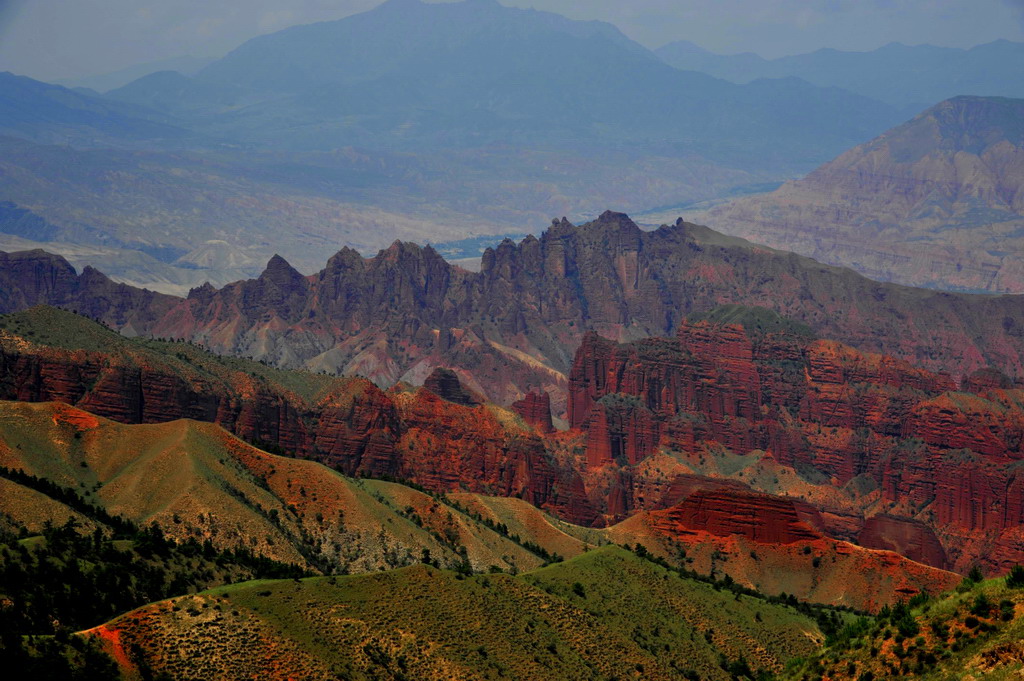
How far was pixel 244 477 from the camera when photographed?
159 m

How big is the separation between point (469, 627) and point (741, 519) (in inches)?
2576

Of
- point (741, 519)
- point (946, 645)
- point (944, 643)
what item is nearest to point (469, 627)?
point (944, 643)

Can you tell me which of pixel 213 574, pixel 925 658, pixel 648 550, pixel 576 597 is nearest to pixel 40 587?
pixel 213 574

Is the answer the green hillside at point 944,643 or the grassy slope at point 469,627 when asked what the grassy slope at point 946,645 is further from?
the grassy slope at point 469,627

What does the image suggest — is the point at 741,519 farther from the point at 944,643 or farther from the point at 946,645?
the point at 946,645

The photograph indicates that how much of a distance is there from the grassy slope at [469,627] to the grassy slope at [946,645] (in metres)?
34.1

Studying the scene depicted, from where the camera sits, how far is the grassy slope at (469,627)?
104938 millimetres

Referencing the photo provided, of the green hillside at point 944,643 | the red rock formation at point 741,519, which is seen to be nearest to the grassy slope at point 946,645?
the green hillside at point 944,643

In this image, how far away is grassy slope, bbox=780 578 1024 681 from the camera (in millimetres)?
75188

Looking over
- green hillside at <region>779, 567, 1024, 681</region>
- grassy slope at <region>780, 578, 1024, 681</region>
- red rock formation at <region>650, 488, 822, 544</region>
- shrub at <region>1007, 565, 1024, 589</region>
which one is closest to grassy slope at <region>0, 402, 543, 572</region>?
red rock formation at <region>650, 488, 822, 544</region>

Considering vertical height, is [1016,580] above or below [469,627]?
above

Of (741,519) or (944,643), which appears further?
(741,519)

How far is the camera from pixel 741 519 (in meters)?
181

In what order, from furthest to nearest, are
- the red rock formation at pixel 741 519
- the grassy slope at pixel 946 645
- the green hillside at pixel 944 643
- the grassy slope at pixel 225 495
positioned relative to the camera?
the red rock formation at pixel 741 519 < the grassy slope at pixel 225 495 < the green hillside at pixel 944 643 < the grassy slope at pixel 946 645
